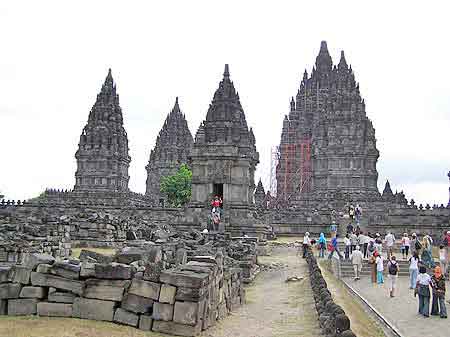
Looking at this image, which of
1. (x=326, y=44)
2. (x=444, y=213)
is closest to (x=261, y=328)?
(x=444, y=213)

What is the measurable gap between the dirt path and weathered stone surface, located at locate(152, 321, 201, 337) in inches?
20.0

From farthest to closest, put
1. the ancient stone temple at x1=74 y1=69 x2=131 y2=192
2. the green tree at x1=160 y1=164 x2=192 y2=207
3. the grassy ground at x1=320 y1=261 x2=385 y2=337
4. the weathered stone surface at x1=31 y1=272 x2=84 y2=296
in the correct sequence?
the ancient stone temple at x1=74 y1=69 x2=131 y2=192
the green tree at x1=160 y1=164 x2=192 y2=207
the grassy ground at x1=320 y1=261 x2=385 y2=337
the weathered stone surface at x1=31 y1=272 x2=84 y2=296

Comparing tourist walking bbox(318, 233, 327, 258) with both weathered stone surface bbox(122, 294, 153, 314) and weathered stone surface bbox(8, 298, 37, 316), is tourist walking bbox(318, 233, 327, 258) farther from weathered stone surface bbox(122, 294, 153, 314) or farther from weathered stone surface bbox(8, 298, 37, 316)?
weathered stone surface bbox(8, 298, 37, 316)

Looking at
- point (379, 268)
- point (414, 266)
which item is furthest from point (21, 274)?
point (379, 268)

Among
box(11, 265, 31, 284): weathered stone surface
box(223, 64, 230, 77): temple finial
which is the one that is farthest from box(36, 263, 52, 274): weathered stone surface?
box(223, 64, 230, 77): temple finial

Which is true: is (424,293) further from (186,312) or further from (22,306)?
(22,306)

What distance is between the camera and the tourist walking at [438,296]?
13.2 m

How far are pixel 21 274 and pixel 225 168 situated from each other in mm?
24174

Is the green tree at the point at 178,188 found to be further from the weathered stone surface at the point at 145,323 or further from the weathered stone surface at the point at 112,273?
the weathered stone surface at the point at 145,323

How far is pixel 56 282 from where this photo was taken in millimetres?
9109

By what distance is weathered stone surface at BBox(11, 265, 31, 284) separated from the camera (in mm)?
9188

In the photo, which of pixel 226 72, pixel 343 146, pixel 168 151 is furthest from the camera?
pixel 168 151

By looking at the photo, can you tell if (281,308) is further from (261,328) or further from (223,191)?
(223,191)

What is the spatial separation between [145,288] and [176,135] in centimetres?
7413
